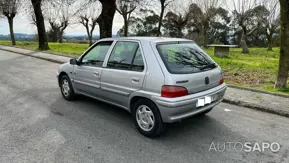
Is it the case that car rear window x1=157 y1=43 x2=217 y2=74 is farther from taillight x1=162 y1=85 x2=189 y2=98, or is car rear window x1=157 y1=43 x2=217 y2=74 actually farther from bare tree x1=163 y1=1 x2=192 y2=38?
bare tree x1=163 y1=1 x2=192 y2=38

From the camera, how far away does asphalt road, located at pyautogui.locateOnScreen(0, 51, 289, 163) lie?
3123mm

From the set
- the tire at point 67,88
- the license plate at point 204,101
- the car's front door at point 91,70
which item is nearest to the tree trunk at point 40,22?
the tire at point 67,88

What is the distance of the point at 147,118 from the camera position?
3.65 meters

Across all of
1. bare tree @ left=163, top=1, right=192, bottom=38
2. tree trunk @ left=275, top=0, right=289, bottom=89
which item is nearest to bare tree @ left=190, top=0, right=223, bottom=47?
bare tree @ left=163, top=1, right=192, bottom=38

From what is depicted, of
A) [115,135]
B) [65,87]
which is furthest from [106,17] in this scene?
[115,135]

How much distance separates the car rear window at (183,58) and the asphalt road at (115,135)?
114 centimetres

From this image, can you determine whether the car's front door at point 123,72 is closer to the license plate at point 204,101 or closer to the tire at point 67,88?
the license plate at point 204,101

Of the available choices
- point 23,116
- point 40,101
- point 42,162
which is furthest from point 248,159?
point 40,101

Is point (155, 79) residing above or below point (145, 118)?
above

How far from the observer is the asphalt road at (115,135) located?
312 cm

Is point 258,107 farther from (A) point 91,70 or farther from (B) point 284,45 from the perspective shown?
(A) point 91,70

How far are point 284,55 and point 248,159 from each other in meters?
4.39

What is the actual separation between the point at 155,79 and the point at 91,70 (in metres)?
1.76

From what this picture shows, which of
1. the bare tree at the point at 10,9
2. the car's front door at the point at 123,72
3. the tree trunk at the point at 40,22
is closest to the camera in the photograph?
the car's front door at the point at 123,72
